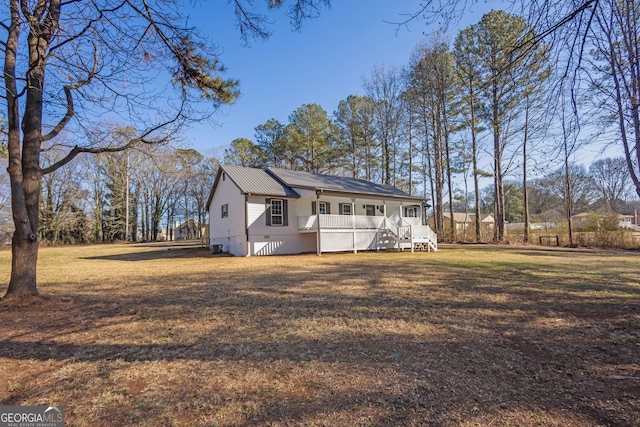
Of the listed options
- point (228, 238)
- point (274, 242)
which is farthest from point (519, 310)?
point (228, 238)

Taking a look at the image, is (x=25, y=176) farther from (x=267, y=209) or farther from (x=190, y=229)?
(x=190, y=229)

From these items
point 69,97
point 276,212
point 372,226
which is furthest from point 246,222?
point 69,97

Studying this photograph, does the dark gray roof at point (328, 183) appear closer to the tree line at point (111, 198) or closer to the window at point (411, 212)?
the window at point (411, 212)

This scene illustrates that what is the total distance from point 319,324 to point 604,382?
9.61 ft

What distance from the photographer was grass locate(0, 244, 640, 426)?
88.2 inches

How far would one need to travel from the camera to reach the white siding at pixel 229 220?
1595cm

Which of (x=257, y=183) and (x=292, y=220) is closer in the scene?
(x=257, y=183)

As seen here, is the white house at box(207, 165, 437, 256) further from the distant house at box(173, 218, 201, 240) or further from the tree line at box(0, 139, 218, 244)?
the distant house at box(173, 218, 201, 240)

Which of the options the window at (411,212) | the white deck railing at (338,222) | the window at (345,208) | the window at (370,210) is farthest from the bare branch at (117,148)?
the window at (411,212)

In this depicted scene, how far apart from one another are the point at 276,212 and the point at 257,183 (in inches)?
78.8

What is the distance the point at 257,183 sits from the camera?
55.2ft

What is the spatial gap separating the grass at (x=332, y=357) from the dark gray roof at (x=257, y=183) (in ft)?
33.2

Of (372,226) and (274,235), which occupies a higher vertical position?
(372,226)

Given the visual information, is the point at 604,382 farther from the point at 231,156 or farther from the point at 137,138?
the point at 231,156
